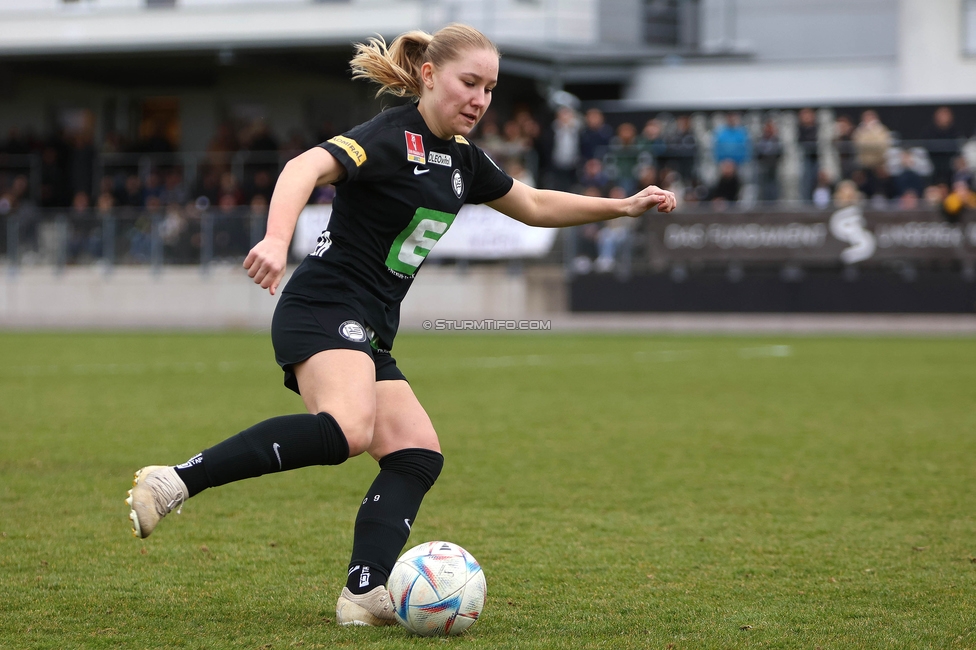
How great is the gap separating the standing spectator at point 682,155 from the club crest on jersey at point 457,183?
1816cm

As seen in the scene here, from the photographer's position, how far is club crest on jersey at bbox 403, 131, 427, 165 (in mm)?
3762

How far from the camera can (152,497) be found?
11.0ft

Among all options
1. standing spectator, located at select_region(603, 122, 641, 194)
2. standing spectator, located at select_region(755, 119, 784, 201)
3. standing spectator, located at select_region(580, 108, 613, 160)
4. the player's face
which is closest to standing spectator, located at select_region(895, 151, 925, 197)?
standing spectator, located at select_region(755, 119, 784, 201)

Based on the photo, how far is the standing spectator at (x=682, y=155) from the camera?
71.1ft

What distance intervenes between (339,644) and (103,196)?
23.5 metres

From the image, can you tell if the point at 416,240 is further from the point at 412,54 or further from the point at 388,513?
the point at 388,513

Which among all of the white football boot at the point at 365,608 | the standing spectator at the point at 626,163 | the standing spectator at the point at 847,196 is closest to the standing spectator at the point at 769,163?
the standing spectator at the point at 847,196

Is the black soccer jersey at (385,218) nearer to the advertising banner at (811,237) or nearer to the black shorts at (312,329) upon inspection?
the black shorts at (312,329)

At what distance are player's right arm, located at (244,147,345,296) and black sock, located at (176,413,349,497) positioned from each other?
42 cm

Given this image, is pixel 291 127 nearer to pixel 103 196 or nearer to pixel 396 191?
pixel 103 196

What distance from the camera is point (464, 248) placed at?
22.4 metres

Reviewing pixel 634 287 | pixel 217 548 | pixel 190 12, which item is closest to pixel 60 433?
pixel 217 548

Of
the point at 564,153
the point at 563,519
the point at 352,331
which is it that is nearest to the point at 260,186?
the point at 564,153

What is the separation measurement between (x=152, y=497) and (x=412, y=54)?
1.63 meters
